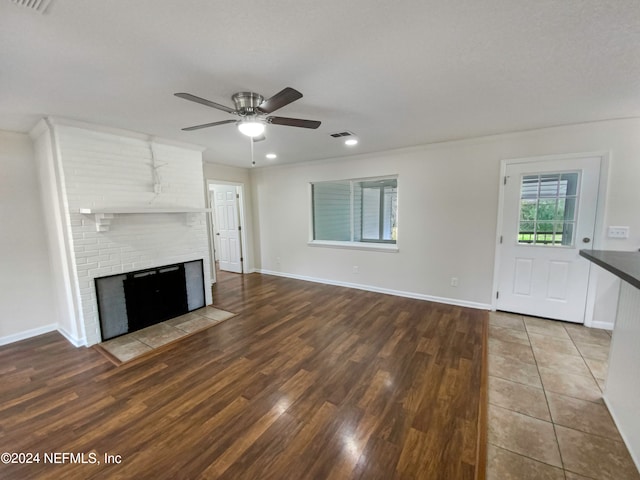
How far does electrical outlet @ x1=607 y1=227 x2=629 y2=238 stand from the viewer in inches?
117

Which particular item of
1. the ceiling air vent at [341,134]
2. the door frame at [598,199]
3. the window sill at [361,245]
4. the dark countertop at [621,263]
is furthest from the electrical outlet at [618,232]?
the ceiling air vent at [341,134]

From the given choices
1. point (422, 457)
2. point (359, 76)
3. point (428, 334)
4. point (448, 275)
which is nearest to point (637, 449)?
point (422, 457)

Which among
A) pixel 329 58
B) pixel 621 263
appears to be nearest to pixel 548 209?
pixel 621 263

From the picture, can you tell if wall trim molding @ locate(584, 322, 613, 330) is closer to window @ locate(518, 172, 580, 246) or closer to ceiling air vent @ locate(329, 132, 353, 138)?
window @ locate(518, 172, 580, 246)

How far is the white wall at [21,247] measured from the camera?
3010mm

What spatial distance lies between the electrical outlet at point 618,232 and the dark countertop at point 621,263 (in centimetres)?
140

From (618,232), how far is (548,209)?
0.68 metres

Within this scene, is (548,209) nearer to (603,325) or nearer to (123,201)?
(603,325)

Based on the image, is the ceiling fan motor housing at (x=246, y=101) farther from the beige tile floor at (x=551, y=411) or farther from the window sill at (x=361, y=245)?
the window sill at (x=361, y=245)

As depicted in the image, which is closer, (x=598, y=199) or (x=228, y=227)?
(x=598, y=199)

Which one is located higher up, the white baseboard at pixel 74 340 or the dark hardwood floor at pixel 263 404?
the white baseboard at pixel 74 340

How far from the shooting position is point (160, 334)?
10.6 ft

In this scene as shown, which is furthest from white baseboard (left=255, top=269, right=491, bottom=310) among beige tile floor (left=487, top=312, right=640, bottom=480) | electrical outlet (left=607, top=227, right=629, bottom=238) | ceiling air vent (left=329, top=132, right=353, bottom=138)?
ceiling air vent (left=329, top=132, right=353, bottom=138)

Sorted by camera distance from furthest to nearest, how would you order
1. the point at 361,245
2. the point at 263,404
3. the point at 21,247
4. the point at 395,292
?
the point at 361,245, the point at 395,292, the point at 21,247, the point at 263,404
